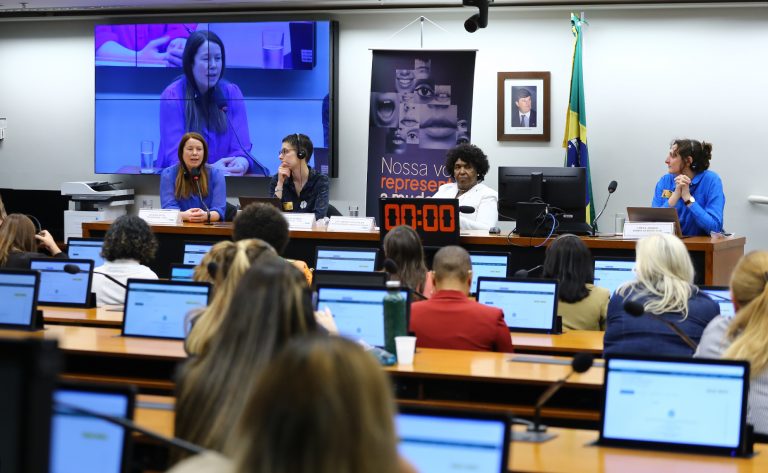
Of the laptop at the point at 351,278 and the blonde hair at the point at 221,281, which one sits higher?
the blonde hair at the point at 221,281

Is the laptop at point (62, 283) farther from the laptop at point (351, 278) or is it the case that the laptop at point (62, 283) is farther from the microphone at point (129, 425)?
the microphone at point (129, 425)

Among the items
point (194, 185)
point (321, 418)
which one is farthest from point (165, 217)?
point (321, 418)

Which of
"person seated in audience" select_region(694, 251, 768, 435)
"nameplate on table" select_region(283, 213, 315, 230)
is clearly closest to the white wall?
"nameplate on table" select_region(283, 213, 315, 230)

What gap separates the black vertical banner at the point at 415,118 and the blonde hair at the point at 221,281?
593 cm

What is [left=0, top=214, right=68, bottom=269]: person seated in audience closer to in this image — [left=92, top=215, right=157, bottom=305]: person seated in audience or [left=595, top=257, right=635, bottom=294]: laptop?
[left=92, top=215, right=157, bottom=305]: person seated in audience

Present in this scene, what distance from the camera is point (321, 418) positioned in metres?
1.21

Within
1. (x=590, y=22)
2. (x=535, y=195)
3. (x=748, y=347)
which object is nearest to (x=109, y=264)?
(x=535, y=195)

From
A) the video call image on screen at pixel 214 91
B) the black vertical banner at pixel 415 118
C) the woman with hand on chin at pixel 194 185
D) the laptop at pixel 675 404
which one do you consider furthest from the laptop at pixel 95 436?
the video call image on screen at pixel 214 91

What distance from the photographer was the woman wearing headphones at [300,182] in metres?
8.72

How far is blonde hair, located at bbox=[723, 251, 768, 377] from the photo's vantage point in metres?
3.37

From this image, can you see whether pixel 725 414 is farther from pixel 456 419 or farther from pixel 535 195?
pixel 535 195

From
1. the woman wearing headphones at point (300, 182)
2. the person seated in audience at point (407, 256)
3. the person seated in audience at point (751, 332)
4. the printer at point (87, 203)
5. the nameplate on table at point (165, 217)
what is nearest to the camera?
the person seated in audience at point (751, 332)

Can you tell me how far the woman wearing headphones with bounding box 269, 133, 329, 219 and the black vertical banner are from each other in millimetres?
1453

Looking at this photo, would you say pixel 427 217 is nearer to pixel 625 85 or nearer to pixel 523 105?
pixel 523 105
